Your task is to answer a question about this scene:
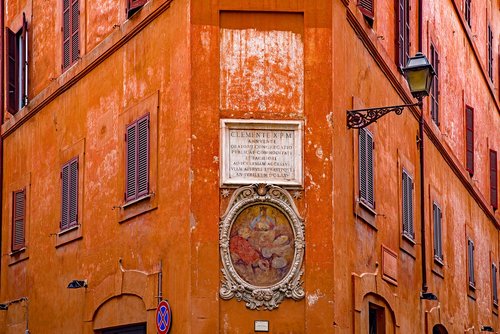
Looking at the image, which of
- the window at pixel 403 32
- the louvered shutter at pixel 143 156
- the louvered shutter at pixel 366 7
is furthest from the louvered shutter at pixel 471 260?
the louvered shutter at pixel 143 156

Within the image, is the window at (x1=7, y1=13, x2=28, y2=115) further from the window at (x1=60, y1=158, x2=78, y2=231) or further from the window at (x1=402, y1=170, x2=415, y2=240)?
the window at (x1=402, y1=170, x2=415, y2=240)

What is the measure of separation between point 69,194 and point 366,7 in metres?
6.30

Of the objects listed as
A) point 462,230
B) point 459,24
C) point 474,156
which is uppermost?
point 459,24

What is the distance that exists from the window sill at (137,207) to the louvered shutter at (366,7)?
4.77m

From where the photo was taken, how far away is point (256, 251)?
728 inches

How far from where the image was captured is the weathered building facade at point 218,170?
18531 mm

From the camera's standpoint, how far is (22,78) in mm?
26797

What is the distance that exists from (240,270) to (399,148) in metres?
6.16

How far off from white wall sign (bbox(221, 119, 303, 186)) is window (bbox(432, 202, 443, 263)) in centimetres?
831

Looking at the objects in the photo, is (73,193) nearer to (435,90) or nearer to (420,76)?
(420,76)

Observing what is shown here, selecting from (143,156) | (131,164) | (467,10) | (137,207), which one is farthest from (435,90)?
(137,207)

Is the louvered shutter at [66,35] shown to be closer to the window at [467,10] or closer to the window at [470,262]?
the window at [470,262]

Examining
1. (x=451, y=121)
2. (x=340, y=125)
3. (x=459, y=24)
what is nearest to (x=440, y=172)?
(x=451, y=121)

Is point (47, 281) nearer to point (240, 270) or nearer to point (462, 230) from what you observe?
point (240, 270)
